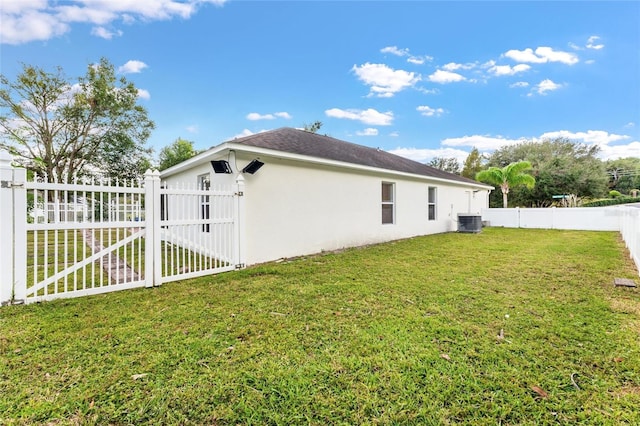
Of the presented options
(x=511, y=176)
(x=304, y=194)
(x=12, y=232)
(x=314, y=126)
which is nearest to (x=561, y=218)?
(x=511, y=176)

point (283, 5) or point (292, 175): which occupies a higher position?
point (283, 5)

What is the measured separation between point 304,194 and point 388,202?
13.5 feet

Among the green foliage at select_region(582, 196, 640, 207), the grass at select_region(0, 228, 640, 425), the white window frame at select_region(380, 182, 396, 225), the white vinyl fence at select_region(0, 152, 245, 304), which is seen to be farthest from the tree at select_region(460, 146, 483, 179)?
the white vinyl fence at select_region(0, 152, 245, 304)

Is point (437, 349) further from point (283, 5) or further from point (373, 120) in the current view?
point (373, 120)

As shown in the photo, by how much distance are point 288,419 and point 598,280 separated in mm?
5762

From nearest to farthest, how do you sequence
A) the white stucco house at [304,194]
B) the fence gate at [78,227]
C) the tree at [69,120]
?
the fence gate at [78,227]
the white stucco house at [304,194]
the tree at [69,120]

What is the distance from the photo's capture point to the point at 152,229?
4605 millimetres

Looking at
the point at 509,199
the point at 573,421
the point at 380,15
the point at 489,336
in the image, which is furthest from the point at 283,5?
the point at 509,199

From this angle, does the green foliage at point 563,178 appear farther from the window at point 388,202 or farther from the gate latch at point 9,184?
the gate latch at point 9,184

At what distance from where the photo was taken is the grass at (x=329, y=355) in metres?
1.89

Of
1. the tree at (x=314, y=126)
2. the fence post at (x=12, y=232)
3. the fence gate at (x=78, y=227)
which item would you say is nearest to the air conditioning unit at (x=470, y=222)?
the fence gate at (x=78, y=227)

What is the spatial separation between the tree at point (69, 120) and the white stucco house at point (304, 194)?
1185 cm

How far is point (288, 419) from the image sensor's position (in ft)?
5.94

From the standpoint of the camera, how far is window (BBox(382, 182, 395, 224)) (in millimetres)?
10273
